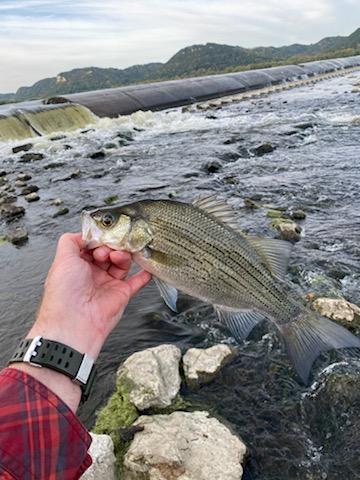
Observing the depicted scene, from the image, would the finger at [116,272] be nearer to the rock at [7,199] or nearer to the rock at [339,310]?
the rock at [339,310]

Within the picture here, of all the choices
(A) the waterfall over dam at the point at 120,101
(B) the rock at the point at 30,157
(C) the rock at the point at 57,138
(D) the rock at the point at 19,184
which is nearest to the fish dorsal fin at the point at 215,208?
(D) the rock at the point at 19,184

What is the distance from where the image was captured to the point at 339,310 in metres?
6.09

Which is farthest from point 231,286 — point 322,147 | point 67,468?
point 322,147

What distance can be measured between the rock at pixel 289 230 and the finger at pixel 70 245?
5905mm

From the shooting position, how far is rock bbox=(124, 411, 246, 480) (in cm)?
394

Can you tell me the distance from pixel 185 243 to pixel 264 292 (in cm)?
89

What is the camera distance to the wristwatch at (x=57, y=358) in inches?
115

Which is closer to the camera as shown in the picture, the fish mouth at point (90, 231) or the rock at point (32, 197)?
the fish mouth at point (90, 231)

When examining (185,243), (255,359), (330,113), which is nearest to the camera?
(185,243)

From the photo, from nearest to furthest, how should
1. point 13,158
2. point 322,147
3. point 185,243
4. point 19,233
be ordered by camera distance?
1. point 185,243
2. point 19,233
3. point 322,147
4. point 13,158

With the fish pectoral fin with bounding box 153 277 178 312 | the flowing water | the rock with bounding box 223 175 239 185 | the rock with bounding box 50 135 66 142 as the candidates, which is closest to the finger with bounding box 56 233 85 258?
the fish pectoral fin with bounding box 153 277 178 312

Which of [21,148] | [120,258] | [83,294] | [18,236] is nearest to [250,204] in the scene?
[18,236]

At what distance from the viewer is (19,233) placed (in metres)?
11.3

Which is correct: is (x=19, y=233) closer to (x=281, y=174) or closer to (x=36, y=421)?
(x=281, y=174)
